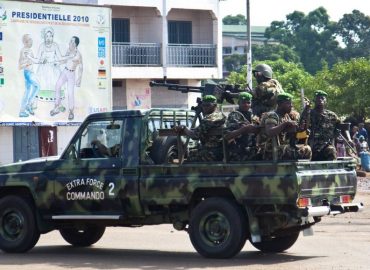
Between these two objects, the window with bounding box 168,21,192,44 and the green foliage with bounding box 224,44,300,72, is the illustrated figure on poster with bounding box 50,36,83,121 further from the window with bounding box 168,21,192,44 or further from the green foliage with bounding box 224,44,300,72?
the green foliage with bounding box 224,44,300,72

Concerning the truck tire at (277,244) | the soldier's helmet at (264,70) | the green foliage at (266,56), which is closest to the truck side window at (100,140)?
the soldier's helmet at (264,70)

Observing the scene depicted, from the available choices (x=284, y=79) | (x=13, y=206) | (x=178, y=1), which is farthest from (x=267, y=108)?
(x=284, y=79)

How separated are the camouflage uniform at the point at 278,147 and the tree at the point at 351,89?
28.3 m

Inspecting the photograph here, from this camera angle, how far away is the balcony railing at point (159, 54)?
132ft

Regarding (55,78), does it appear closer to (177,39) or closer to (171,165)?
(177,39)

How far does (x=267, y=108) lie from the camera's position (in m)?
14.3

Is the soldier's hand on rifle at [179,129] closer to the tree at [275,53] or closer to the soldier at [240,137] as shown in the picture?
the soldier at [240,137]

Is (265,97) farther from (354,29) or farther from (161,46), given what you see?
(354,29)

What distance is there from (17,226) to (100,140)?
1.71 meters

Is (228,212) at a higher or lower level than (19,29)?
lower

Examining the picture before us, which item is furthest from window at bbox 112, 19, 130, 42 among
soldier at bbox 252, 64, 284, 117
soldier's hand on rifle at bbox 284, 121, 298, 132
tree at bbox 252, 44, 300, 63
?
tree at bbox 252, 44, 300, 63

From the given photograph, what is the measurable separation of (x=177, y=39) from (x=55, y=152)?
7.96 meters

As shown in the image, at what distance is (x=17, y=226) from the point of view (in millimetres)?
14391

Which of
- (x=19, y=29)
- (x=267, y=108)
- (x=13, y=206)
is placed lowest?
(x=13, y=206)
